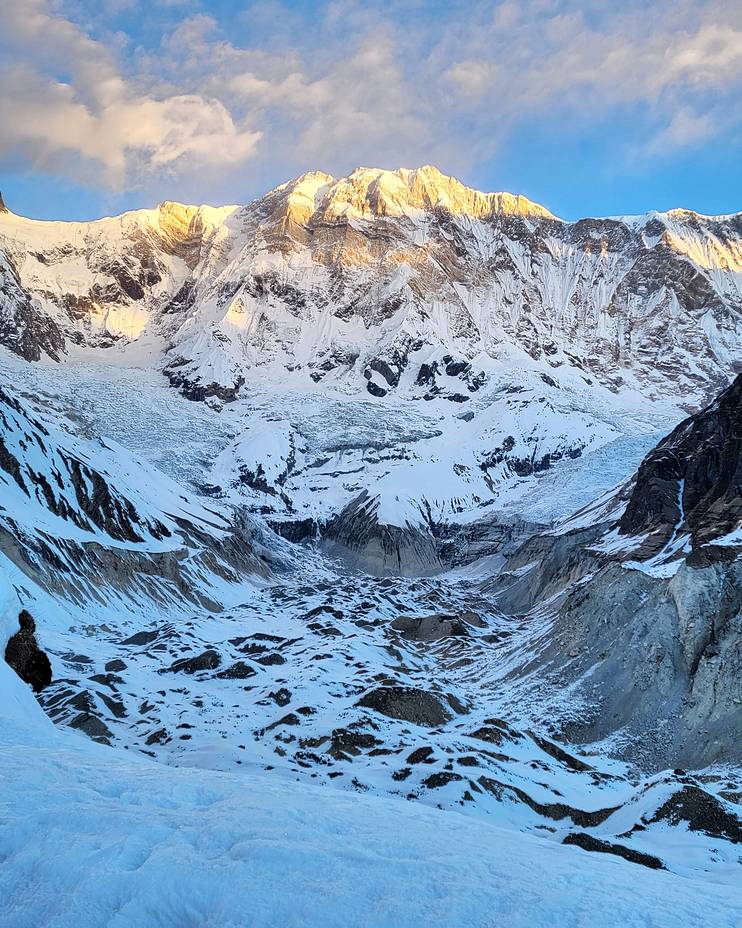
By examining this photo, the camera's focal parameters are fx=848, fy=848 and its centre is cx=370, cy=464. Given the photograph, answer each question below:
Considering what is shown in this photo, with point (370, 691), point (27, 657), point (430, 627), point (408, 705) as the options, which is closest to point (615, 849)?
point (27, 657)

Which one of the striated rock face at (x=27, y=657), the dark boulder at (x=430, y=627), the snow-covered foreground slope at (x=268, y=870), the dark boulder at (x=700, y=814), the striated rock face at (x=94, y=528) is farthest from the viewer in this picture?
the dark boulder at (x=430, y=627)

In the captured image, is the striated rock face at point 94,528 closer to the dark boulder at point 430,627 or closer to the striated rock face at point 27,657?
the dark boulder at point 430,627

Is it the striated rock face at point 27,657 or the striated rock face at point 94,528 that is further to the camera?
the striated rock face at point 94,528

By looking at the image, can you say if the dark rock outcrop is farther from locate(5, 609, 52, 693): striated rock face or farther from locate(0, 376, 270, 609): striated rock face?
locate(0, 376, 270, 609): striated rock face

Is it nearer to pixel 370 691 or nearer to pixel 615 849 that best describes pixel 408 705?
pixel 370 691

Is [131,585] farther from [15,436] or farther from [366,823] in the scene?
[366,823]

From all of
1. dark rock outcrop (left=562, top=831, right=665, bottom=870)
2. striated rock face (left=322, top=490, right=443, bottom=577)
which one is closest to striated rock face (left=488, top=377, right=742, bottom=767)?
dark rock outcrop (left=562, top=831, right=665, bottom=870)

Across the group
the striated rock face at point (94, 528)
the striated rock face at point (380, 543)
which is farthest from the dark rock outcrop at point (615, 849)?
the striated rock face at point (380, 543)

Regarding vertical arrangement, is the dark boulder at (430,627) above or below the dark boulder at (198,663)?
above
